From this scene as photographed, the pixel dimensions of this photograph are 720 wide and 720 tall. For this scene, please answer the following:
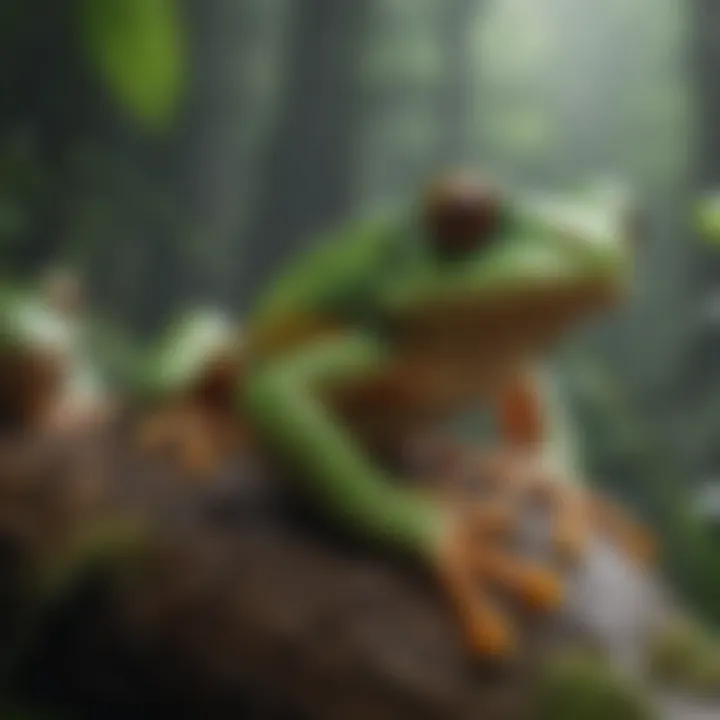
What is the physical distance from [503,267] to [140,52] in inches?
12.8

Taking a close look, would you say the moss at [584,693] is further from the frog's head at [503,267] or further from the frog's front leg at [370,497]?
the frog's head at [503,267]

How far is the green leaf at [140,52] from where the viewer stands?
37.9 inches

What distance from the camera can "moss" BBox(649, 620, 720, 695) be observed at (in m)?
0.91

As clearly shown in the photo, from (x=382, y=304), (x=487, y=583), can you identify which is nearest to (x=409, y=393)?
(x=382, y=304)

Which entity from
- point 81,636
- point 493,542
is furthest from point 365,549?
point 81,636

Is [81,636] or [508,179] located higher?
[508,179]

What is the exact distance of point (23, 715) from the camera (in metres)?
0.88

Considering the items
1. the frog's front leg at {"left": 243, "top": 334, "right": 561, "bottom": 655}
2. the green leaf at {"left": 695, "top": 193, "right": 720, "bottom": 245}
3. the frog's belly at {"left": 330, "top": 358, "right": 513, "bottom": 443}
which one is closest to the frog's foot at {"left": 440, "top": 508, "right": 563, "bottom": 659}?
the frog's front leg at {"left": 243, "top": 334, "right": 561, "bottom": 655}

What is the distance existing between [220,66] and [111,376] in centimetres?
28

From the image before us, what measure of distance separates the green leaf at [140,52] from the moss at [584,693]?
20.9 inches

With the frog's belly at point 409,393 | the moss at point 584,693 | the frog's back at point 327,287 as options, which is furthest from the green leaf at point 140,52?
the moss at point 584,693

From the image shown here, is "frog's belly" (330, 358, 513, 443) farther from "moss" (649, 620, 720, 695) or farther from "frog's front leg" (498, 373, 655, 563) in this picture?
"moss" (649, 620, 720, 695)

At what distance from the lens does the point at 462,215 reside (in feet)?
3.04

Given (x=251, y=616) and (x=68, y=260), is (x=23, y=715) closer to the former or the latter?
(x=251, y=616)
